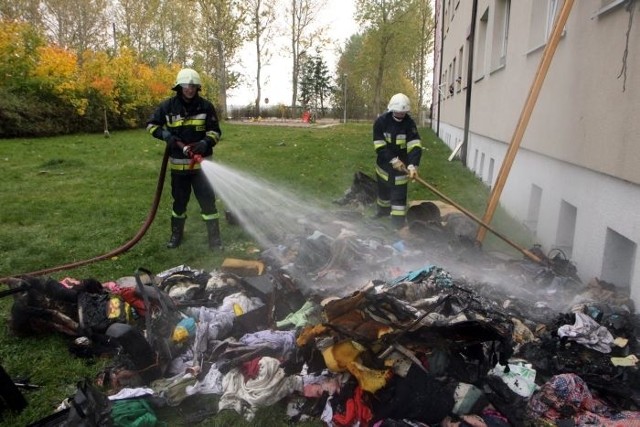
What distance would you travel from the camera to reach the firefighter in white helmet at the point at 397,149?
6578mm

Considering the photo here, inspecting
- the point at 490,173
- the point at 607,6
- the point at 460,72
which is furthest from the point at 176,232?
the point at 460,72

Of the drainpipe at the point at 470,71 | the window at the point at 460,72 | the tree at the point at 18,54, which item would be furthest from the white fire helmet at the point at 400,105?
the tree at the point at 18,54

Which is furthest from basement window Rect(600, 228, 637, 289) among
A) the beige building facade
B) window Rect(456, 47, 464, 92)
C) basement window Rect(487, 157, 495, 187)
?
window Rect(456, 47, 464, 92)

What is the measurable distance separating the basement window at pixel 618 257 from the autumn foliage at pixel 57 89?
18076 mm

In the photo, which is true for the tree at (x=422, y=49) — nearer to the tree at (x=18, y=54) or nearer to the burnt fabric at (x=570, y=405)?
the tree at (x=18, y=54)

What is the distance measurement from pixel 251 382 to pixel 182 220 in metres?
3.45

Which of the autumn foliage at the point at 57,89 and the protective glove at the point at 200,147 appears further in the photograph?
the autumn foliage at the point at 57,89

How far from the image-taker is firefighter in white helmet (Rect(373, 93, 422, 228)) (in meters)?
6.58

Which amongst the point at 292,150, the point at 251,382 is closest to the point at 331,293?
the point at 251,382

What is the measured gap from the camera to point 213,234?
19.7ft

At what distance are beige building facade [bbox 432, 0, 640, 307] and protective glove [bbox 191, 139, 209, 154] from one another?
393cm

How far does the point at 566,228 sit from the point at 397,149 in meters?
2.48

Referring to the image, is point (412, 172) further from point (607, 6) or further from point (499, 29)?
point (499, 29)

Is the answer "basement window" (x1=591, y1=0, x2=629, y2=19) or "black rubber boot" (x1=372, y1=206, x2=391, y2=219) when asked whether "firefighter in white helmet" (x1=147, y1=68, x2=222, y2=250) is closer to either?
"black rubber boot" (x1=372, y1=206, x2=391, y2=219)
